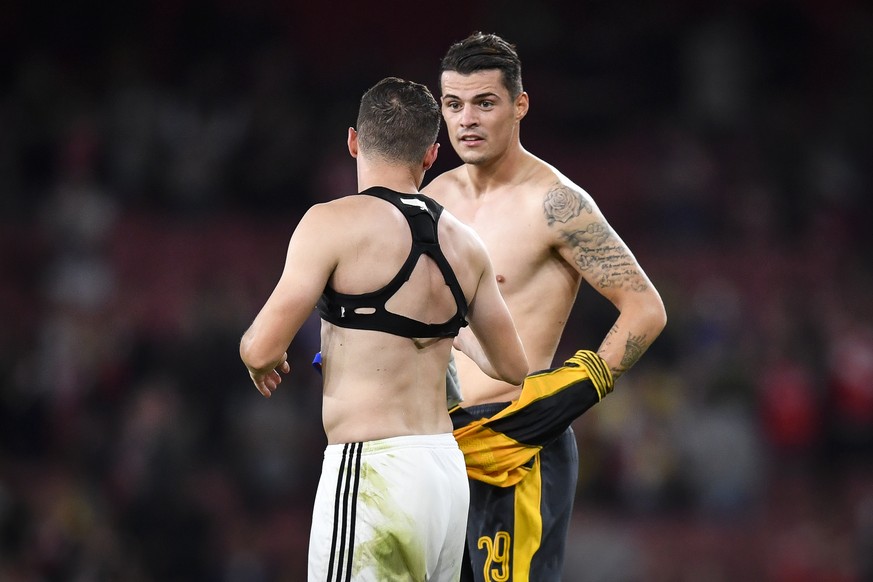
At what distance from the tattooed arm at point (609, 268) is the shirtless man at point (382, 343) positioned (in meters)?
0.75

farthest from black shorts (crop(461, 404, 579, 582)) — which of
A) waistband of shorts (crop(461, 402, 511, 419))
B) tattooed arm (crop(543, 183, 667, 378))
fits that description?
tattooed arm (crop(543, 183, 667, 378))

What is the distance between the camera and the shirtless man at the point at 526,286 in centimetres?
366

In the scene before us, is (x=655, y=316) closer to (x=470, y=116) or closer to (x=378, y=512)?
(x=470, y=116)

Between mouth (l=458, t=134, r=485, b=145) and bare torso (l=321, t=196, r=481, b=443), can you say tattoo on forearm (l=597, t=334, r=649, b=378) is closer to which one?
mouth (l=458, t=134, r=485, b=145)

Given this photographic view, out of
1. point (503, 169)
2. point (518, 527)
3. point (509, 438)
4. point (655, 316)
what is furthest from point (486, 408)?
point (503, 169)

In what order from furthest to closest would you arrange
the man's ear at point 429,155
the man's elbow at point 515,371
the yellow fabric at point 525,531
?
1. the yellow fabric at point 525,531
2. the man's elbow at point 515,371
3. the man's ear at point 429,155

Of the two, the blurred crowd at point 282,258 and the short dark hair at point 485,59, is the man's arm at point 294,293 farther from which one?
the blurred crowd at point 282,258

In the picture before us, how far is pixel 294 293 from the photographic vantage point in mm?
2848

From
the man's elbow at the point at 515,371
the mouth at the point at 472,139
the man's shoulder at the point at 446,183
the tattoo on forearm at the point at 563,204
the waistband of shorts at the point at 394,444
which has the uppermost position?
the mouth at the point at 472,139

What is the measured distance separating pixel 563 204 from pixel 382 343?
106 cm

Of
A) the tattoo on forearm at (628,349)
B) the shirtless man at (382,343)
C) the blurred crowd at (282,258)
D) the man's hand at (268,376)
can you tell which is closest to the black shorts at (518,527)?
the tattoo on forearm at (628,349)

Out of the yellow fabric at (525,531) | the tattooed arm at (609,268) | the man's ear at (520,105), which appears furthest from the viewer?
the man's ear at (520,105)

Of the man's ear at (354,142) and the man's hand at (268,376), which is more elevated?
the man's ear at (354,142)

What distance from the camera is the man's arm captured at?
285cm
